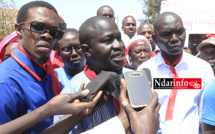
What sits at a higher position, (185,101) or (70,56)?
(70,56)

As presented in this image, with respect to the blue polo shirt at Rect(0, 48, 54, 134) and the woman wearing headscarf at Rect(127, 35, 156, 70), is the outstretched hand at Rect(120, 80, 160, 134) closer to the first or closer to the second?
the blue polo shirt at Rect(0, 48, 54, 134)

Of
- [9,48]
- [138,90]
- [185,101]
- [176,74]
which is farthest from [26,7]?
[185,101]

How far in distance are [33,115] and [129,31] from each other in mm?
5381

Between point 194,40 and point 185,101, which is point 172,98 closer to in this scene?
point 185,101

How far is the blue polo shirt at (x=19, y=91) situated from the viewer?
55.7 inches

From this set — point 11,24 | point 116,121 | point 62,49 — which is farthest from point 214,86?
point 11,24

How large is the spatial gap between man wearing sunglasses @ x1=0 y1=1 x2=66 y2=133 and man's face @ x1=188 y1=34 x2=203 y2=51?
3933mm

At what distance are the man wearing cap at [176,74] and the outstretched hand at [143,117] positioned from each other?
116 centimetres

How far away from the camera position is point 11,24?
8.95 metres

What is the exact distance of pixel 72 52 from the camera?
317 cm

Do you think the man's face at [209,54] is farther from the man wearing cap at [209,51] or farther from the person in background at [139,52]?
the person in background at [139,52]

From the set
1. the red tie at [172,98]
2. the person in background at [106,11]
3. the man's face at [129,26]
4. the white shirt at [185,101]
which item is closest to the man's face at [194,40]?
the man's face at [129,26]

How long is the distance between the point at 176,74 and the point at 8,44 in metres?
2.48

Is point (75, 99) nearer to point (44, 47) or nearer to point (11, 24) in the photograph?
point (44, 47)
